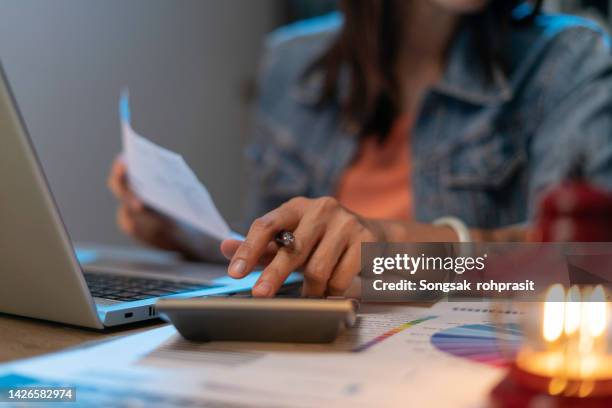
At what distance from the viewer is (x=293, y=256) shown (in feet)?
1.61

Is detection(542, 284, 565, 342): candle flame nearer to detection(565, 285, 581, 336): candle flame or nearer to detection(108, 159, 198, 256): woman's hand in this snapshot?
detection(565, 285, 581, 336): candle flame

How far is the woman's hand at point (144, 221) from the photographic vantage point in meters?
0.90

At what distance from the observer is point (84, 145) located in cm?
180

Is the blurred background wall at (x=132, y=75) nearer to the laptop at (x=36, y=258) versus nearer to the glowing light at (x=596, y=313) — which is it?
the laptop at (x=36, y=258)

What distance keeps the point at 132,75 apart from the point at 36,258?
67.2 inches

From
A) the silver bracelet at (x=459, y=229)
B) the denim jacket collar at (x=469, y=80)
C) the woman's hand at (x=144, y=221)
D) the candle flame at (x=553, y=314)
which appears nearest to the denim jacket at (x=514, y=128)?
the denim jacket collar at (x=469, y=80)

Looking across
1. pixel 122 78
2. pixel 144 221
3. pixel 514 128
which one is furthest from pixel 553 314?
pixel 122 78

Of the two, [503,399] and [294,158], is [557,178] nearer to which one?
[294,158]

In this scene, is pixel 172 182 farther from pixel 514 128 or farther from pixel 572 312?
pixel 514 128

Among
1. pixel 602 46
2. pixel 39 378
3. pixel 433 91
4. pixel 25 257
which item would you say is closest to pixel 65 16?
pixel 433 91

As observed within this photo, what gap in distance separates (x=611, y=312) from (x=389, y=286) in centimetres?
22

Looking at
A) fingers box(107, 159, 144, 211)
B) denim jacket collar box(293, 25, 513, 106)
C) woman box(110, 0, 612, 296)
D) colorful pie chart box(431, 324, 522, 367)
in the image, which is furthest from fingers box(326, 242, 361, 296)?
denim jacket collar box(293, 25, 513, 106)

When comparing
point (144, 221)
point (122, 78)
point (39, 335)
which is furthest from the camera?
point (122, 78)

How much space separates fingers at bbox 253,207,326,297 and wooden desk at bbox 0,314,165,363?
3.4 inches
